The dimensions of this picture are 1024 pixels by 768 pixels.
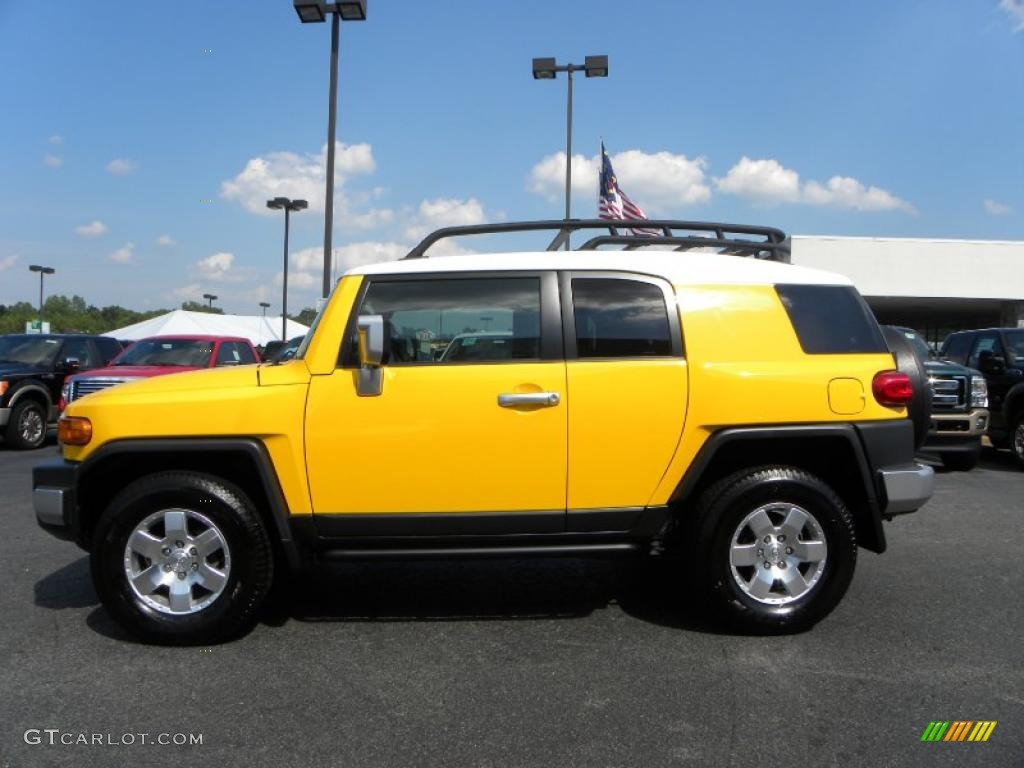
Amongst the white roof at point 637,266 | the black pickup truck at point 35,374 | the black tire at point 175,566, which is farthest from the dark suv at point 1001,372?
the black pickup truck at point 35,374

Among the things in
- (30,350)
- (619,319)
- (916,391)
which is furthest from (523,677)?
(30,350)

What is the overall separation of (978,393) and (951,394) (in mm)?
315

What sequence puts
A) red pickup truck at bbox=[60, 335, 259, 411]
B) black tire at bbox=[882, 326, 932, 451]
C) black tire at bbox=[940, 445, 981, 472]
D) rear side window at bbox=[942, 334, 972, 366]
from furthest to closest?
rear side window at bbox=[942, 334, 972, 366], red pickup truck at bbox=[60, 335, 259, 411], black tire at bbox=[940, 445, 981, 472], black tire at bbox=[882, 326, 932, 451]

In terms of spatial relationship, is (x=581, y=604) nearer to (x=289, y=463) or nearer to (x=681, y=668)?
(x=681, y=668)

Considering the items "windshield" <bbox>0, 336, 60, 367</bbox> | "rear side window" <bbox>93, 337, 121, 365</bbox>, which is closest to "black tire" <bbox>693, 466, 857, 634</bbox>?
"windshield" <bbox>0, 336, 60, 367</bbox>

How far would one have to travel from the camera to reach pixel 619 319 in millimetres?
4105

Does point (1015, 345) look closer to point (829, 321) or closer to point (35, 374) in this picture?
point (829, 321)

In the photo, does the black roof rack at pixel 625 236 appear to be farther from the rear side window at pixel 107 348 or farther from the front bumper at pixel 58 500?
the rear side window at pixel 107 348

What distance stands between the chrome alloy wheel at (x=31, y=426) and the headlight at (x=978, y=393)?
12790 mm

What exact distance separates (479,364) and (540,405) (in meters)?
0.36

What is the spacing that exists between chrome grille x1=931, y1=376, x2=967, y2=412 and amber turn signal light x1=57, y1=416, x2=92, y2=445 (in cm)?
874

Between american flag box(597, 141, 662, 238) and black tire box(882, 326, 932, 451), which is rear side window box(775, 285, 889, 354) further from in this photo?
american flag box(597, 141, 662, 238)

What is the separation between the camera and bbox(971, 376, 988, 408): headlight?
937 centimetres

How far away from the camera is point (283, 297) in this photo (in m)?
37.4
